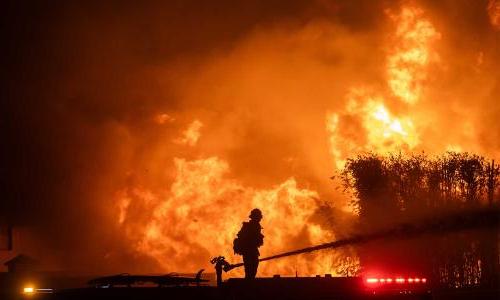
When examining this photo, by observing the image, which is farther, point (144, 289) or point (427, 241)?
point (427, 241)

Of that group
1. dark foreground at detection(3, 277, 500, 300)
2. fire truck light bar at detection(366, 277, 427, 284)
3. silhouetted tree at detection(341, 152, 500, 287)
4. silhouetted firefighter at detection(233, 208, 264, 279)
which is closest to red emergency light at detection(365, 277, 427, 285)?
fire truck light bar at detection(366, 277, 427, 284)

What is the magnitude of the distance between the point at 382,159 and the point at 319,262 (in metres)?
18.6

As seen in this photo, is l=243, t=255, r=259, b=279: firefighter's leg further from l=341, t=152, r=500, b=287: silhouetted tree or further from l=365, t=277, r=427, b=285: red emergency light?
l=341, t=152, r=500, b=287: silhouetted tree

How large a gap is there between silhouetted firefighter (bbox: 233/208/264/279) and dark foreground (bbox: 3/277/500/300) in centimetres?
497

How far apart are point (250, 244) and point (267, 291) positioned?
558 cm

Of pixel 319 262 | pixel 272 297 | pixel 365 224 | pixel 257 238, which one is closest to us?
pixel 272 297

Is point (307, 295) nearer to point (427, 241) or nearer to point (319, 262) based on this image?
point (427, 241)

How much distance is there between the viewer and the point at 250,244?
20875 millimetres

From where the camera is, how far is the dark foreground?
15117 millimetres

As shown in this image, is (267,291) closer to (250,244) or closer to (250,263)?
(250,263)

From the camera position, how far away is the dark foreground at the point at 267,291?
15.1 m

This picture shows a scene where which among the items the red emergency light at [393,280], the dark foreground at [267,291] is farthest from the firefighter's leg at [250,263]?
the red emergency light at [393,280]

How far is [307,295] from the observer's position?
50.8 ft

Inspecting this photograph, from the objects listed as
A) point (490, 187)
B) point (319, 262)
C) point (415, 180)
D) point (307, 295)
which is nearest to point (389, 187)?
point (415, 180)
